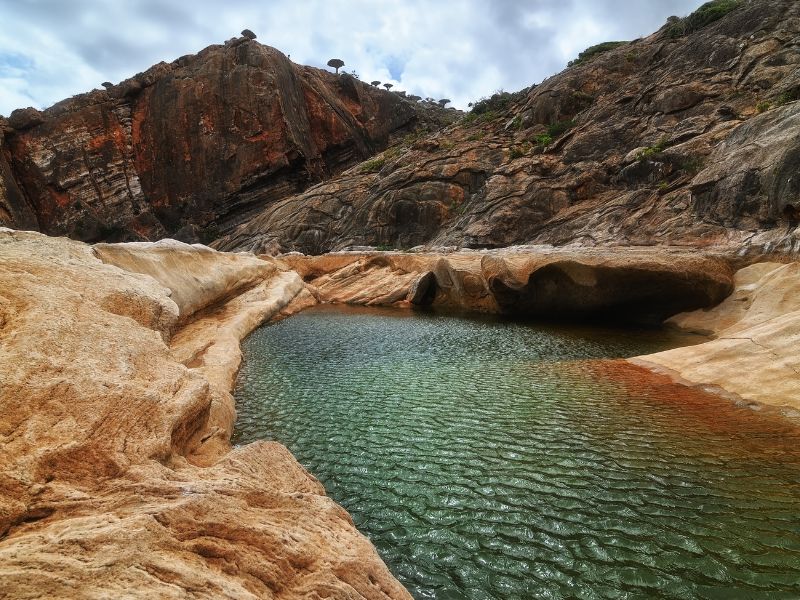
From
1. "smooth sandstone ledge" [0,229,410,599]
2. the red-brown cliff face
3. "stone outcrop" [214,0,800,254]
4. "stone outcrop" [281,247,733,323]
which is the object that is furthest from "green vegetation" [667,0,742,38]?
"smooth sandstone ledge" [0,229,410,599]

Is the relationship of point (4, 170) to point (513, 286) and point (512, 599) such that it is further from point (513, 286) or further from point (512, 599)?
point (512, 599)

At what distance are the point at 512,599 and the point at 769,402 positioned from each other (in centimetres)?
798

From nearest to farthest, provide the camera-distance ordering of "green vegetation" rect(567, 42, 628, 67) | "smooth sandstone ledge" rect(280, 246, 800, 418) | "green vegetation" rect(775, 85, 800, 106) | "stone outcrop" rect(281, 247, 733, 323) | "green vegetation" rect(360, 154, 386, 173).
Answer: "smooth sandstone ledge" rect(280, 246, 800, 418), "stone outcrop" rect(281, 247, 733, 323), "green vegetation" rect(775, 85, 800, 106), "green vegetation" rect(567, 42, 628, 67), "green vegetation" rect(360, 154, 386, 173)

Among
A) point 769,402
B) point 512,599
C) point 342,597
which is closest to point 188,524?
point 342,597

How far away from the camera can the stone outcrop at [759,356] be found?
375 inches

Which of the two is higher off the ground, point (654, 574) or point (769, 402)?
point (769, 402)

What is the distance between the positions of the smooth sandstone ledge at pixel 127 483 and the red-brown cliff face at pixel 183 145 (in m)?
62.1

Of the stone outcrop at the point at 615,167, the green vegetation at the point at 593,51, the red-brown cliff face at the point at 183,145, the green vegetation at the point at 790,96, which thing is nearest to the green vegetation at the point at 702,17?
the stone outcrop at the point at 615,167

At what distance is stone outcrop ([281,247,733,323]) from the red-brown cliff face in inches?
1571

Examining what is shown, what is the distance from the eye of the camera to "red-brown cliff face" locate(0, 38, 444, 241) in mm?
62250

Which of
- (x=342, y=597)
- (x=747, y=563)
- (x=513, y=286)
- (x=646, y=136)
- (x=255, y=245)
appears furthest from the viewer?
(x=255, y=245)

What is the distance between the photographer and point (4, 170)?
186ft

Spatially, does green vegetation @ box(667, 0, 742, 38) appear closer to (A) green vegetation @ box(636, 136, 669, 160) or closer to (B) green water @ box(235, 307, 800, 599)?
(A) green vegetation @ box(636, 136, 669, 160)

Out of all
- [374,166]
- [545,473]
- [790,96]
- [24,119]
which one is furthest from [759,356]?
[24,119]
